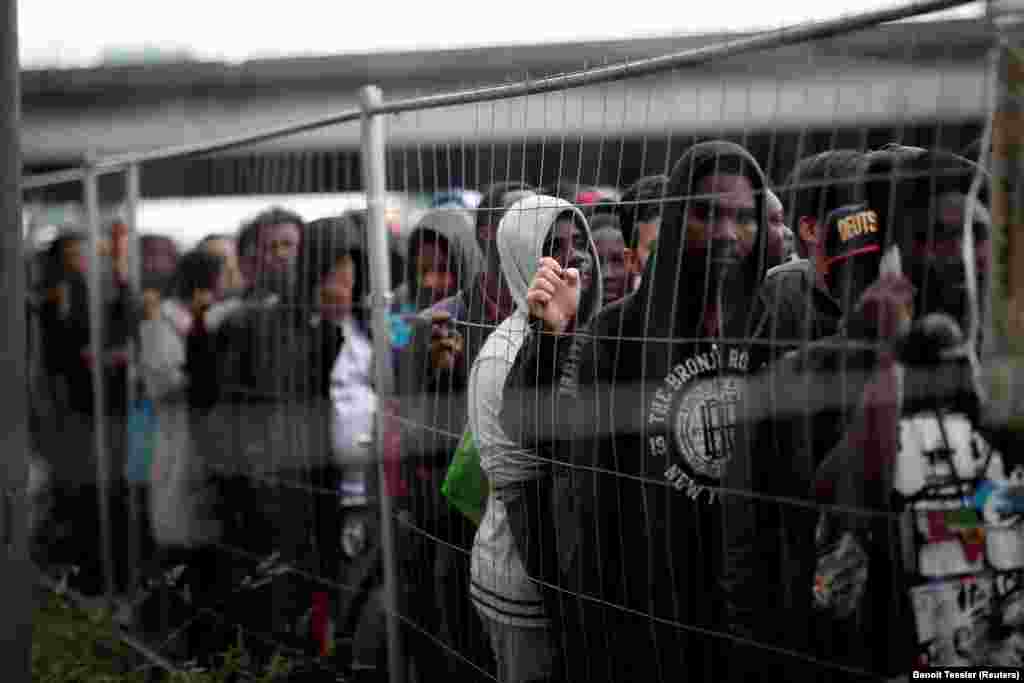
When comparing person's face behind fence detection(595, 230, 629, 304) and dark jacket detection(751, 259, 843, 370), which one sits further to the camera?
person's face behind fence detection(595, 230, 629, 304)

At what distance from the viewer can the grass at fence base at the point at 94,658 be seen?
4.93 metres

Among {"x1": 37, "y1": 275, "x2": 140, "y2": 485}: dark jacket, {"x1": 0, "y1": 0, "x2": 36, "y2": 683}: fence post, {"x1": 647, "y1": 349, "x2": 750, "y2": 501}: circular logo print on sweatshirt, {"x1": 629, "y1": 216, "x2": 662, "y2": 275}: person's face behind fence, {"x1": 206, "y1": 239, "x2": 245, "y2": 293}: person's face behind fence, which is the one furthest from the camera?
{"x1": 37, "y1": 275, "x2": 140, "y2": 485}: dark jacket

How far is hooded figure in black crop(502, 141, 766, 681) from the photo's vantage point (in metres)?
2.90

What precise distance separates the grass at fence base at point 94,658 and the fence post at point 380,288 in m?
0.76

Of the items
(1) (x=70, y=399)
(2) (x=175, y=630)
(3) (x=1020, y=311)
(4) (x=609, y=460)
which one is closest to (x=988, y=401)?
(3) (x=1020, y=311)

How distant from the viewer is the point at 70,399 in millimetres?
8062

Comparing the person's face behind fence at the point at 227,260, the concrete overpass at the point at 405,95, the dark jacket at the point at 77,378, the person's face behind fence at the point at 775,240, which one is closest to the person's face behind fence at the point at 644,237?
the person's face behind fence at the point at 775,240

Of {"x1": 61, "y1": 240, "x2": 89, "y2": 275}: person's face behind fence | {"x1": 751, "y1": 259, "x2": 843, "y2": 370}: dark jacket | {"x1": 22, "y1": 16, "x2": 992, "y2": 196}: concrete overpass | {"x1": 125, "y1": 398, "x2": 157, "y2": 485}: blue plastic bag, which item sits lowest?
{"x1": 125, "y1": 398, "x2": 157, "y2": 485}: blue plastic bag

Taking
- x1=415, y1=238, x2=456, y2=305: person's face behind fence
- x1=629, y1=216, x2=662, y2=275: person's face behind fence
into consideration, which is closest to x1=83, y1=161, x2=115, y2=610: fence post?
x1=415, y1=238, x2=456, y2=305: person's face behind fence

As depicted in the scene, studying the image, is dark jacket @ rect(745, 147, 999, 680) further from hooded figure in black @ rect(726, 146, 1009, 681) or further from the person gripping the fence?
the person gripping the fence

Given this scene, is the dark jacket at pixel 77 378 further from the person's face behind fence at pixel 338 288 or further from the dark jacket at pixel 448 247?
the dark jacket at pixel 448 247

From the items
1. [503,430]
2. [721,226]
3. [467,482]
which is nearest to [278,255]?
[467,482]

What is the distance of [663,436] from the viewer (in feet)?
9.91

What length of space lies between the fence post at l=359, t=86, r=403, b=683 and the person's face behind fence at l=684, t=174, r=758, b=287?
1.46m
